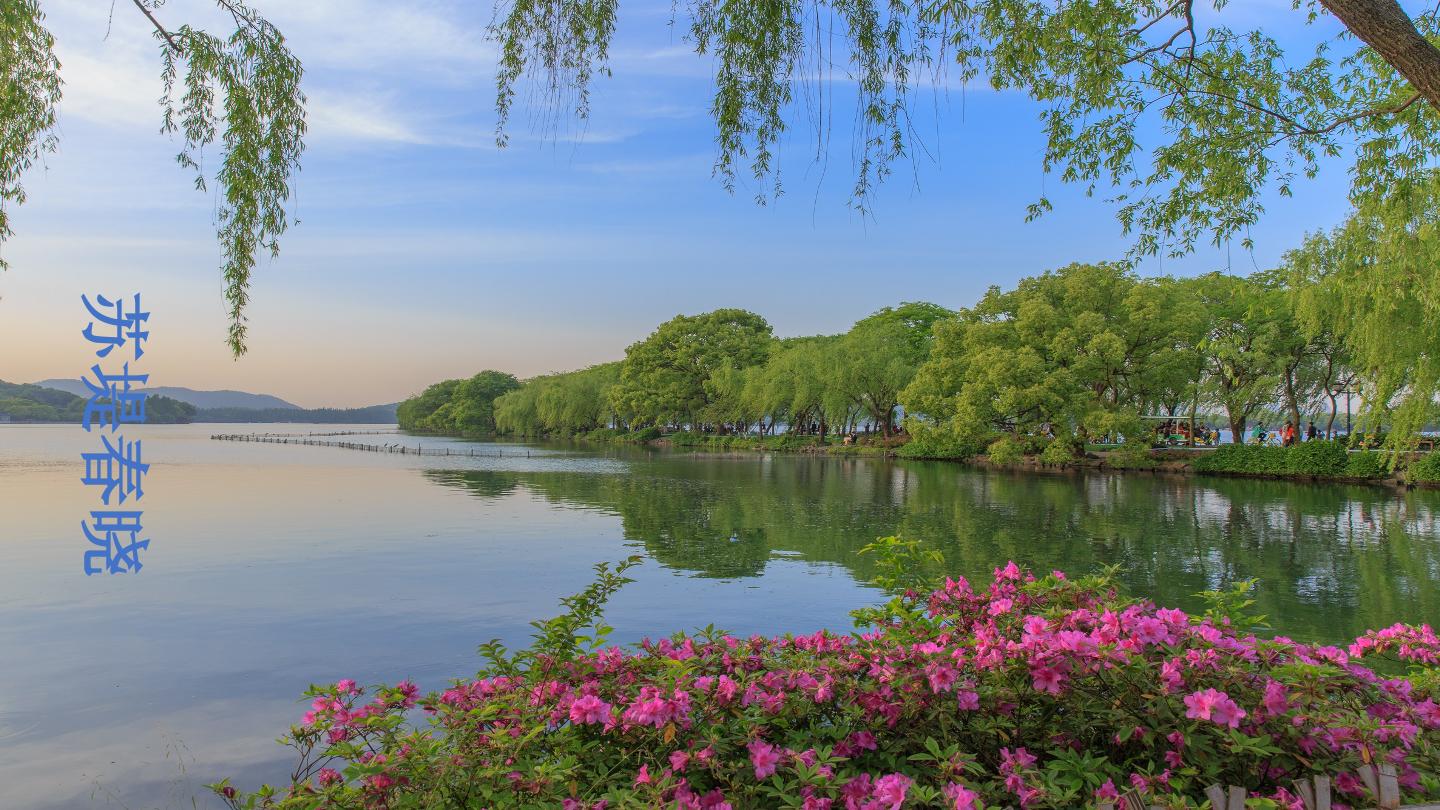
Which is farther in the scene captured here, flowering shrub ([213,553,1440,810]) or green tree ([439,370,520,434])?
green tree ([439,370,520,434])

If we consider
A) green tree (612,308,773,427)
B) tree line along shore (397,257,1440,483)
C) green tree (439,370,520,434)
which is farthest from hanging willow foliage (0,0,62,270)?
green tree (439,370,520,434)

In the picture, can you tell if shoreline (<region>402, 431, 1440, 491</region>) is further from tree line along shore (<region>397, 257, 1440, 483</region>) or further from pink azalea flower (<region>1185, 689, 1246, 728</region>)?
pink azalea flower (<region>1185, 689, 1246, 728</region>)

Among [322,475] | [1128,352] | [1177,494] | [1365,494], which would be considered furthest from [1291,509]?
[322,475]

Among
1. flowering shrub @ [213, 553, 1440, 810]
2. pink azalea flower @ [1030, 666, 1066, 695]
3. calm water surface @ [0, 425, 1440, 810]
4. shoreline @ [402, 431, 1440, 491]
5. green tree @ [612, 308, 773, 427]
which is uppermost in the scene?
green tree @ [612, 308, 773, 427]

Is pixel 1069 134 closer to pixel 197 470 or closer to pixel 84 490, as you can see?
pixel 84 490

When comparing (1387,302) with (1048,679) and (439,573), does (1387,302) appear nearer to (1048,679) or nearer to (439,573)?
(439,573)

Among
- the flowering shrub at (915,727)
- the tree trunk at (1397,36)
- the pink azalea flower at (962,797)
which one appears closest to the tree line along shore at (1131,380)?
the tree trunk at (1397,36)

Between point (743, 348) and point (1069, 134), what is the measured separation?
49299 mm

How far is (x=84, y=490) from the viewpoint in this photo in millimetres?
20297

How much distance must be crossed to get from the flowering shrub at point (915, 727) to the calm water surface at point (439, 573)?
2.84 metres

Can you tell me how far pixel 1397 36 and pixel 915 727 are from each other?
332 centimetres

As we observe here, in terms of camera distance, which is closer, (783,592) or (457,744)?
(457,744)

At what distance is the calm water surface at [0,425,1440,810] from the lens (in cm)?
548

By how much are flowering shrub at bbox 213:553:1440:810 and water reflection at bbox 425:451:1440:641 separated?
1.27 m
